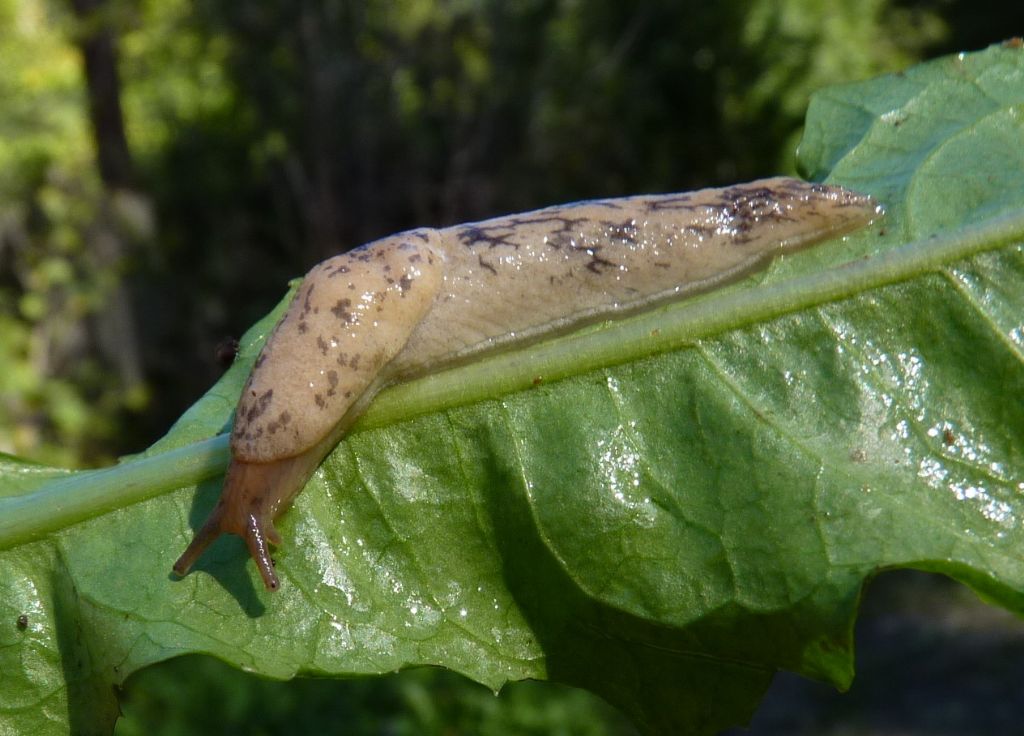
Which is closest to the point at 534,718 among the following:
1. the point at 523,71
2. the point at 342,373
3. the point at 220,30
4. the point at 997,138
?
the point at 342,373

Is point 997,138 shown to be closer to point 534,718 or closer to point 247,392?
point 247,392

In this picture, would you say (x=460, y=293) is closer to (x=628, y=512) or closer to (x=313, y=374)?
(x=313, y=374)

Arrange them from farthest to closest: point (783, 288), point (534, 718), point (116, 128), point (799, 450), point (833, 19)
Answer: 1. point (833, 19)
2. point (116, 128)
3. point (534, 718)
4. point (783, 288)
5. point (799, 450)

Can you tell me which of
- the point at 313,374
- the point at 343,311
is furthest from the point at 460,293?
the point at 313,374

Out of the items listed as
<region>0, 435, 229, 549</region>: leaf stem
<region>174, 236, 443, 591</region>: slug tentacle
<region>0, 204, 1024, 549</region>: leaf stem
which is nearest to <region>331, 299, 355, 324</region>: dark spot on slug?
<region>174, 236, 443, 591</region>: slug tentacle

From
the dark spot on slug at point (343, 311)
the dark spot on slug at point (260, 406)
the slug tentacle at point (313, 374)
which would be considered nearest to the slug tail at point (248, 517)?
the slug tentacle at point (313, 374)

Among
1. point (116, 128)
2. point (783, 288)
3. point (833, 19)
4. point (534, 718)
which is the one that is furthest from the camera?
point (833, 19)
